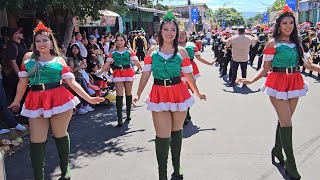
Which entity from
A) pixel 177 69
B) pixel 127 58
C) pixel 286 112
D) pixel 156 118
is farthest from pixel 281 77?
pixel 127 58

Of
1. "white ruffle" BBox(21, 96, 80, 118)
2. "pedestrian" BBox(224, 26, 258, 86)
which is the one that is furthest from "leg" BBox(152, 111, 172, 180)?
"pedestrian" BBox(224, 26, 258, 86)

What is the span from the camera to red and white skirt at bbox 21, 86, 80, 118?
4.34m

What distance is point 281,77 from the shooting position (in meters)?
4.74

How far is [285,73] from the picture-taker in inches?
187

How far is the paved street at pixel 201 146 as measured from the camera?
4.98 m

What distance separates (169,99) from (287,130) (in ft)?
4.87

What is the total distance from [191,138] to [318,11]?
37.6 metres

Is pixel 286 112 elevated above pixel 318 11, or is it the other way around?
A: pixel 318 11

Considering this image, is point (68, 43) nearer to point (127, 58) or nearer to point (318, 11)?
point (127, 58)

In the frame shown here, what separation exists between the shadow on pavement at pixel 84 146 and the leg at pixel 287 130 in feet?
7.41

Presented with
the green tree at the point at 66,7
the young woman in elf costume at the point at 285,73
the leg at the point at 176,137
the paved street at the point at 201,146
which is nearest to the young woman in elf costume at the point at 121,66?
the paved street at the point at 201,146

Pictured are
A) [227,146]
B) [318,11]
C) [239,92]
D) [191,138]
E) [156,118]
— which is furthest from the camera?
[318,11]

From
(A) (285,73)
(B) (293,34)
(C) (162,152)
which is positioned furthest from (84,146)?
(B) (293,34)

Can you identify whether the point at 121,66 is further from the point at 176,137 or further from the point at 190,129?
the point at 176,137
